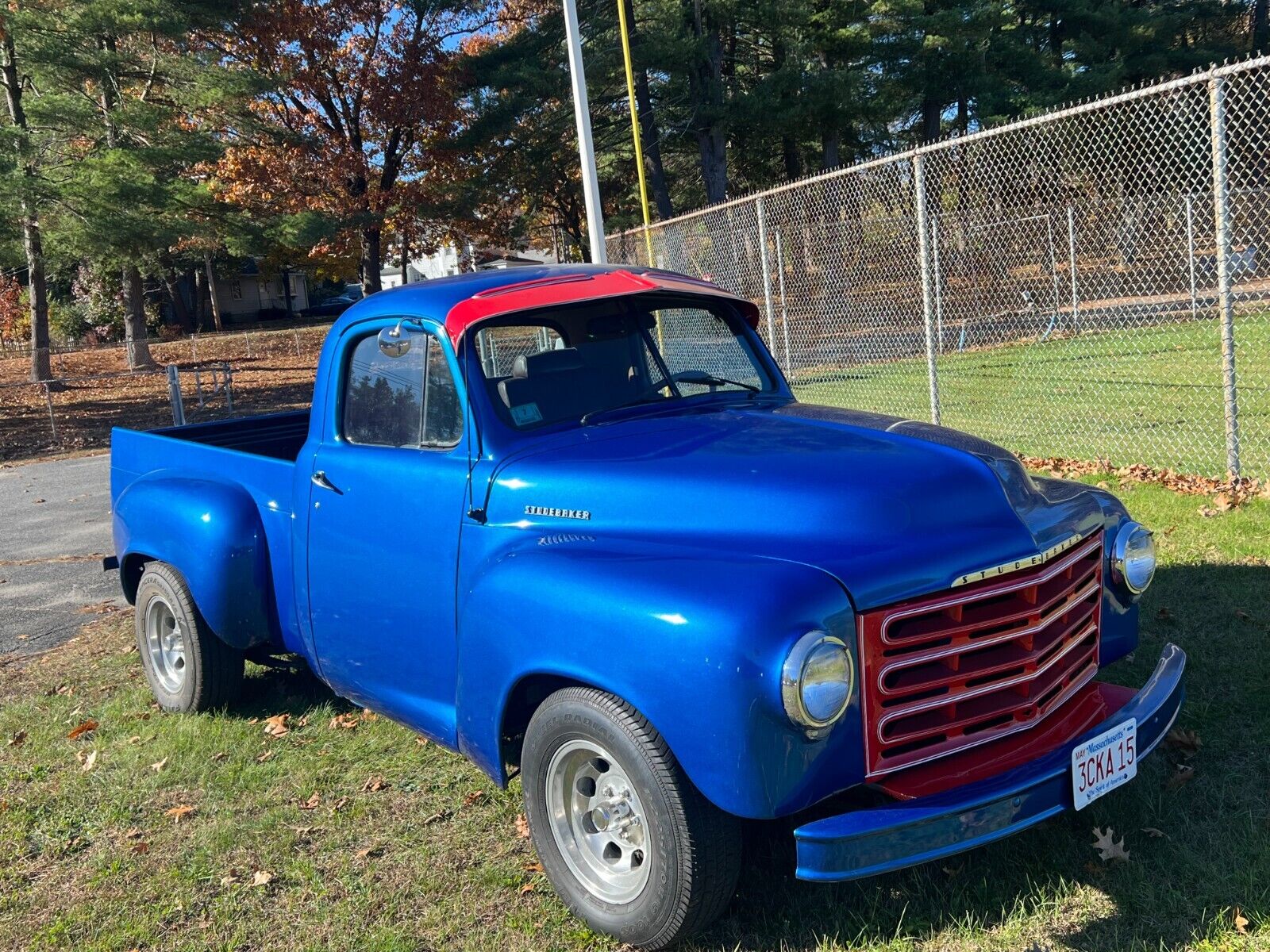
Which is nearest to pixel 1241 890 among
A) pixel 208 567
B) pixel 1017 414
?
pixel 208 567

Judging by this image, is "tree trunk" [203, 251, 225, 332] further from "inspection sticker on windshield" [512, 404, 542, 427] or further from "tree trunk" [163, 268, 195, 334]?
"inspection sticker on windshield" [512, 404, 542, 427]

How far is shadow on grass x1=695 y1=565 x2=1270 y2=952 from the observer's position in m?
3.15

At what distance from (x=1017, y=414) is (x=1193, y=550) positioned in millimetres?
5116

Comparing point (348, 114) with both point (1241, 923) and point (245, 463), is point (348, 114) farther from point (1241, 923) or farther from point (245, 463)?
point (1241, 923)

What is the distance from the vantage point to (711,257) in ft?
47.4

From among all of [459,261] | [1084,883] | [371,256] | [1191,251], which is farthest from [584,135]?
[459,261]

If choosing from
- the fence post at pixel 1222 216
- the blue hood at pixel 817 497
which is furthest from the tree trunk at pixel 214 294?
the blue hood at pixel 817 497


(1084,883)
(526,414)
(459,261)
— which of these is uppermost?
(459,261)

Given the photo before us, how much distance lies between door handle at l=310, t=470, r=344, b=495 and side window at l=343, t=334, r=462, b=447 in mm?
169

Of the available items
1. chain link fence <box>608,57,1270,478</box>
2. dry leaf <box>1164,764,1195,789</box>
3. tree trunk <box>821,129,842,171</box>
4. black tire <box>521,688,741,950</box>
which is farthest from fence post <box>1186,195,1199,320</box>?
tree trunk <box>821,129,842,171</box>

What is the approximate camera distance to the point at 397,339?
4211 mm

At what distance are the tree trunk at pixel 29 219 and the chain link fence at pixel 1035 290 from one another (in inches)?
442

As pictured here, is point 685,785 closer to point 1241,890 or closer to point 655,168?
point 1241,890

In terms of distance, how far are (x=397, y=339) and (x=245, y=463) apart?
43.7 inches
